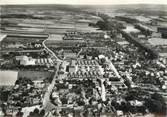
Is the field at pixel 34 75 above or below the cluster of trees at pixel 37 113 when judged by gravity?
above

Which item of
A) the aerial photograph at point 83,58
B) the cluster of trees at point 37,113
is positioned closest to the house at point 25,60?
the aerial photograph at point 83,58

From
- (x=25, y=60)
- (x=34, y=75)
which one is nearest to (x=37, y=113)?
(x=34, y=75)

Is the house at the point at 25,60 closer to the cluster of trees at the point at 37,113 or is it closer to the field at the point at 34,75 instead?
the field at the point at 34,75

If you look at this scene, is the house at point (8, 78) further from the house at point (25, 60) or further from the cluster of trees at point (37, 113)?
the cluster of trees at point (37, 113)

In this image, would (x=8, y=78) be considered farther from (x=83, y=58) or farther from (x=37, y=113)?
(x=83, y=58)

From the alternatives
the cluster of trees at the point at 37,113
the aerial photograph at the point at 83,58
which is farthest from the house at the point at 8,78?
the cluster of trees at the point at 37,113

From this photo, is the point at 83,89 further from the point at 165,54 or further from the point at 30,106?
the point at 165,54

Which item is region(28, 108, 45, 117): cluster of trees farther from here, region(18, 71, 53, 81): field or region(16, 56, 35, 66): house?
region(16, 56, 35, 66): house

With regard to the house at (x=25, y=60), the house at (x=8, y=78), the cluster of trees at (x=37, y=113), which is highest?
the house at (x=25, y=60)

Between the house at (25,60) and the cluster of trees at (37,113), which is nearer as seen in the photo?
the cluster of trees at (37,113)

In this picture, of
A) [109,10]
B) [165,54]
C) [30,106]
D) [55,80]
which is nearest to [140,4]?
[109,10]
